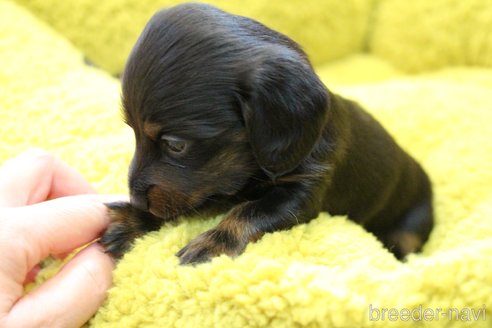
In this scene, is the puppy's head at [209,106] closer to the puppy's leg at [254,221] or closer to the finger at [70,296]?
the puppy's leg at [254,221]

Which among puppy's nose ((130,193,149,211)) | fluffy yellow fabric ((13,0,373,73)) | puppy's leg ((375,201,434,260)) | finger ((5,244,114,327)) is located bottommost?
puppy's leg ((375,201,434,260))

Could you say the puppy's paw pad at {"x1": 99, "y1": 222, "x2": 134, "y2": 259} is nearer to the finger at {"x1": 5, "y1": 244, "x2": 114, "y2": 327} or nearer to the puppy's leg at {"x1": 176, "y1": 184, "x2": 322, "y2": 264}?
the finger at {"x1": 5, "y1": 244, "x2": 114, "y2": 327}

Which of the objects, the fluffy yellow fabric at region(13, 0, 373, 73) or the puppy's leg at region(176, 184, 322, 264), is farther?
the fluffy yellow fabric at region(13, 0, 373, 73)

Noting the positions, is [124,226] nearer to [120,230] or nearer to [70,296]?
[120,230]

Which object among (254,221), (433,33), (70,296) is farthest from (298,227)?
(433,33)

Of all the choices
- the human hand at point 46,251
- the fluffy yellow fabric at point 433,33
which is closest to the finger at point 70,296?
the human hand at point 46,251

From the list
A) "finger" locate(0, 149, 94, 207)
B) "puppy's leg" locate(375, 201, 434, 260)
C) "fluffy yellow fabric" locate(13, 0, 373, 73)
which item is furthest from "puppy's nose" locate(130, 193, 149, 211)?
"fluffy yellow fabric" locate(13, 0, 373, 73)

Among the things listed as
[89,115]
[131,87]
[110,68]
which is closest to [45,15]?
[110,68]
